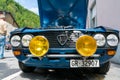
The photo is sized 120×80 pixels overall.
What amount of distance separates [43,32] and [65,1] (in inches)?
97.0

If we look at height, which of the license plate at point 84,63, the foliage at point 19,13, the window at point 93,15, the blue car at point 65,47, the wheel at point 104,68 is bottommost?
the wheel at point 104,68

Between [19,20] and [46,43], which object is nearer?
[46,43]

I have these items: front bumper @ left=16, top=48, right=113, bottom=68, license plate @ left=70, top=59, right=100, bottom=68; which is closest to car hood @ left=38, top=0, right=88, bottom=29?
front bumper @ left=16, top=48, right=113, bottom=68

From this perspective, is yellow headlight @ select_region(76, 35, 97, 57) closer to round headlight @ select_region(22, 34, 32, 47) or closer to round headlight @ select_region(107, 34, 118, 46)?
round headlight @ select_region(107, 34, 118, 46)

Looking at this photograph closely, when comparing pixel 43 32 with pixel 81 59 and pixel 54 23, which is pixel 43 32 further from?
pixel 54 23

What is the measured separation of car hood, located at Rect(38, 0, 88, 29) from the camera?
8664 mm

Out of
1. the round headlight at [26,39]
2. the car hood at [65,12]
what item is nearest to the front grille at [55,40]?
the round headlight at [26,39]

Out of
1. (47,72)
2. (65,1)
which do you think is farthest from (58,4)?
(47,72)

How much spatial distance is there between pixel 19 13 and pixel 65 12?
6779 centimetres

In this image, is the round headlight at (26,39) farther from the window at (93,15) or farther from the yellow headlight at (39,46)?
the window at (93,15)

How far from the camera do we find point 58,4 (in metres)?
8.67

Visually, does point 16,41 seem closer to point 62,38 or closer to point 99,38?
point 62,38

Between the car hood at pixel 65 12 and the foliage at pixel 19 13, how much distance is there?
59471mm

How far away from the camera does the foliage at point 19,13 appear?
7112 centimetres
